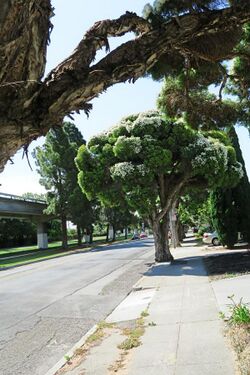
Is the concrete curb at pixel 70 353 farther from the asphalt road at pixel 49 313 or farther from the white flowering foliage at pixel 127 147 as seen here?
the white flowering foliage at pixel 127 147

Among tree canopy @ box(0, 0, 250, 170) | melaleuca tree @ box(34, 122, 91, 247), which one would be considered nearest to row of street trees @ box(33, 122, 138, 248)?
melaleuca tree @ box(34, 122, 91, 247)

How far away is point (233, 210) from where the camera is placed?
2795 centimetres

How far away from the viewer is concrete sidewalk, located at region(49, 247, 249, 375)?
20.4ft

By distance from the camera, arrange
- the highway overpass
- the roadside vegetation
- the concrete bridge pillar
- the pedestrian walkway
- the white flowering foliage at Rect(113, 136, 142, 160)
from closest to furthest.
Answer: the roadside vegetation → the pedestrian walkway → the white flowering foliage at Rect(113, 136, 142, 160) → the highway overpass → the concrete bridge pillar

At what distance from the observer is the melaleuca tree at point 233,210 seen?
2777 cm

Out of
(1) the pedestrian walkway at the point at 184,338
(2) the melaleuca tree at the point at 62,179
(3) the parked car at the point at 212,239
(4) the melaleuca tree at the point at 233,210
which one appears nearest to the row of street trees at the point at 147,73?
(1) the pedestrian walkway at the point at 184,338

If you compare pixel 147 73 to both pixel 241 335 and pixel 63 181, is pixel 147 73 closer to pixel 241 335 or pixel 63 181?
pixel 241 335

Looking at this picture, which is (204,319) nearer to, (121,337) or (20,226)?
(121,337)

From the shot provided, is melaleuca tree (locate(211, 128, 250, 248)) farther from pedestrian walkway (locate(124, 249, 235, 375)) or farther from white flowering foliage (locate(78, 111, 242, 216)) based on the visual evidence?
pedestrian walkway (locate(124, 249, 235, 375))

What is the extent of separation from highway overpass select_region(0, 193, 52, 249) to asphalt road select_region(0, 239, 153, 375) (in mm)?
33543

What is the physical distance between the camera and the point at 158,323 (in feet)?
30.7

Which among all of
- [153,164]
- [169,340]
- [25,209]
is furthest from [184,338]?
[25,209]

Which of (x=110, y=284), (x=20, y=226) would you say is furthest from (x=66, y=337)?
(x=20, y=226)

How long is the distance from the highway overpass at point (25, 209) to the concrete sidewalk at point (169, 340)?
42.0 meters
